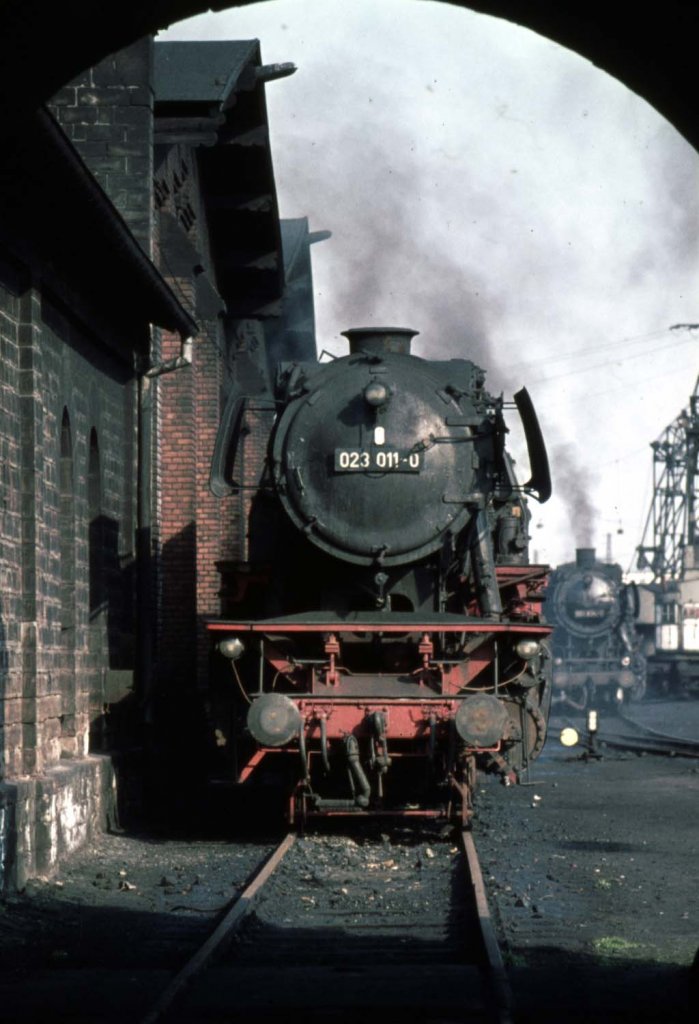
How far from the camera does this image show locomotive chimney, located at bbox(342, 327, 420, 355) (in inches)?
500

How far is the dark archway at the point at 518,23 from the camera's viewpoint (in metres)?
6.08

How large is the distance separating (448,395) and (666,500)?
59.1 meters

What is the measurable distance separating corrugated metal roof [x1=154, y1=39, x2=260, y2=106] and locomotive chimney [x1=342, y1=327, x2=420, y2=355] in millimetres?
5820

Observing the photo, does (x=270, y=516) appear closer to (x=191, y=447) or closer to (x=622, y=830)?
(x=622, y=830)

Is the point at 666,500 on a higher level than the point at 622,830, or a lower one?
higher

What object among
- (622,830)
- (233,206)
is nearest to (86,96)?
(233,206)

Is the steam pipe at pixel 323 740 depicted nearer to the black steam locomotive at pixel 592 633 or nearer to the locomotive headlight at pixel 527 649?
the locomotive headlight at pixel 527 649

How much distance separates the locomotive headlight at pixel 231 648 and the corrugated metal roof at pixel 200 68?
7.45 meters

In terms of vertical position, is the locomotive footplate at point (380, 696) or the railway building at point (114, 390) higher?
the railway building at point (114, 390)

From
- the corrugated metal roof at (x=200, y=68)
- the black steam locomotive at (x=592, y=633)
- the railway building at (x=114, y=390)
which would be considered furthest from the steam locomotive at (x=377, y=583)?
the black steam locomotive at (x=592, y=633)

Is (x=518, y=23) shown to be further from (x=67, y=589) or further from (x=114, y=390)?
(x=114, y=390)

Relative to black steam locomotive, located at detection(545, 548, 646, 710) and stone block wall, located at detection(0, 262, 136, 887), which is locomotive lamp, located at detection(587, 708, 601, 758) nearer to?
stone block wall, located at detection(0, 262, 136, 887)

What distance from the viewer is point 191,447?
19062 millimetres

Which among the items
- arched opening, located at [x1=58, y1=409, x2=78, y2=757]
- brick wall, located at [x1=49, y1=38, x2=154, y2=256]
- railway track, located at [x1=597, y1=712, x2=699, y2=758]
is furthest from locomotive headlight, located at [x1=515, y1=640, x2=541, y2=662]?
railway track, located at [x1=597, y1=712, x2=699, y2=758]
